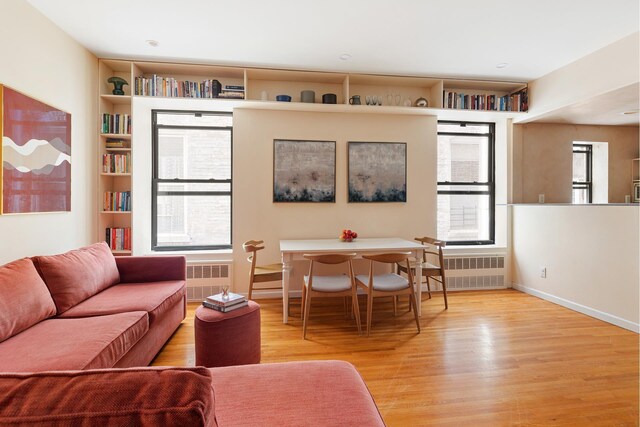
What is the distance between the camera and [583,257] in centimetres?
355

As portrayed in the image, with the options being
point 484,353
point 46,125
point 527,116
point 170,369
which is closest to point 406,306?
point 484,353

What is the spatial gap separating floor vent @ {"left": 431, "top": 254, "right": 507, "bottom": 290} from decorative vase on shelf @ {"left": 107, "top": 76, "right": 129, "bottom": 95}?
474 cm

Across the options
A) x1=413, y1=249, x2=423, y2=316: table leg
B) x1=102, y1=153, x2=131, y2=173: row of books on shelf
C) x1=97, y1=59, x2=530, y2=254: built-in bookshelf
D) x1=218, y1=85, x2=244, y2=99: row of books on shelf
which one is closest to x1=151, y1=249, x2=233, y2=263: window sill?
x1=97, y1=59, x2=530, y2=254: built-in bookshelf

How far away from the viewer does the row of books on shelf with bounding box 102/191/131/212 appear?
12.0 feet

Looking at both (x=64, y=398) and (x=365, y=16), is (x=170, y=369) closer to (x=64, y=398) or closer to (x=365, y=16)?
(x=64, y=398)

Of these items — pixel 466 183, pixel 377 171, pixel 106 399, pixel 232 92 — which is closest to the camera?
pixel 106 399

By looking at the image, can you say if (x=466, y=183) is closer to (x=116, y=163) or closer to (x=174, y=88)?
(x=174, y=88)

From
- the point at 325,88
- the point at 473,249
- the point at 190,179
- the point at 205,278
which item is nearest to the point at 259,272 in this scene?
the point at 205,278

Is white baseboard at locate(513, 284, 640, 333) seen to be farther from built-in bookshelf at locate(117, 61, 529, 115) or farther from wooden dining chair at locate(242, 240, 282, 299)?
wooden dining chair at locate(242, 240, 282, 299)

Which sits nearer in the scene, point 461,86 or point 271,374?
point 271,374

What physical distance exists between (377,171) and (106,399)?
13.1ft

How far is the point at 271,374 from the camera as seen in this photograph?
1.35 meters

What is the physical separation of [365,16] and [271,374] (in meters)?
2.92

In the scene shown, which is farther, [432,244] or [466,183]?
[466,183]
